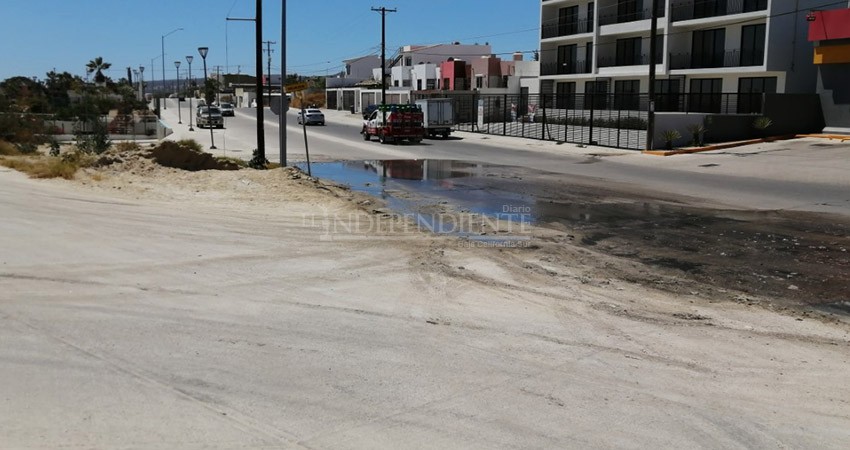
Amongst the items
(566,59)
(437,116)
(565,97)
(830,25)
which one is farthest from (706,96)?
(566,59)

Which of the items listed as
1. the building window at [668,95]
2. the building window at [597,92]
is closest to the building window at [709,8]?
the building window at [668,95]

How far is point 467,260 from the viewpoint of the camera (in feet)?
37.4

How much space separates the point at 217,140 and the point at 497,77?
3464 cm

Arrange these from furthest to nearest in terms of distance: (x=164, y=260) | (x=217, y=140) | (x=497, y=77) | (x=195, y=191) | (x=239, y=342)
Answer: (x=497, y=77) < (x=217, y=140) < (x=195, y=191) < (x=164, y=260) < (x=239, y=342)

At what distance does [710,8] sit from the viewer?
148ft

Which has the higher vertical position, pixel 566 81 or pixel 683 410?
pixel 566 81

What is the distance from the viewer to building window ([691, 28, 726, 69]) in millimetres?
44625

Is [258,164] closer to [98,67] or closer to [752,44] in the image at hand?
[752,44]

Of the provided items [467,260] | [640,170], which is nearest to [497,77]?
[640,170]

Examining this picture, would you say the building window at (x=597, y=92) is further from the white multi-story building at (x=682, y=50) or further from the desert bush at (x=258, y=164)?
the desert bush at (x=258, y=164)

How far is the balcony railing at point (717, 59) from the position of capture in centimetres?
4153

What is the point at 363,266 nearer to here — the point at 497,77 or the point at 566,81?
the point at 566,81

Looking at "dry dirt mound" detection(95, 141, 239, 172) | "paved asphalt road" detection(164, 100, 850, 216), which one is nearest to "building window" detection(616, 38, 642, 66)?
"paved asphalt road" detection(164, 100, 850, 216)

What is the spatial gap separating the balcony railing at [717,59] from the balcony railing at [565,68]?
1015 centimetres
